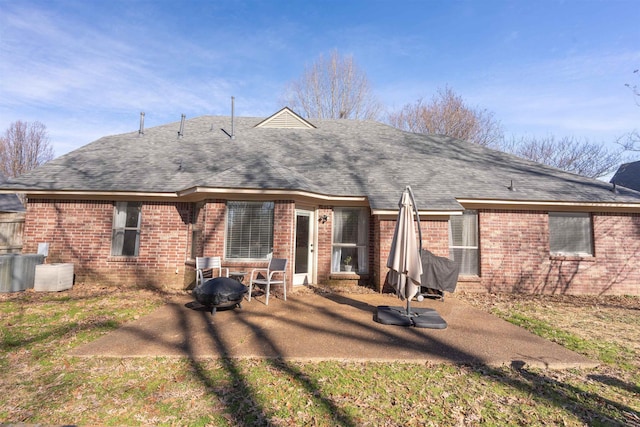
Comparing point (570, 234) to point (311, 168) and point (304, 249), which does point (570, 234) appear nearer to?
point (304, 249)

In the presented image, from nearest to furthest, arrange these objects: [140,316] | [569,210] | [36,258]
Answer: [140,316] → [36,258] → [569,210]

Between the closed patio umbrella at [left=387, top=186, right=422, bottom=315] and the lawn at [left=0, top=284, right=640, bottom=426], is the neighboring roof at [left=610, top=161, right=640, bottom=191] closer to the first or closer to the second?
the lawn at [left=0, top=284, right=640, bottom=426]

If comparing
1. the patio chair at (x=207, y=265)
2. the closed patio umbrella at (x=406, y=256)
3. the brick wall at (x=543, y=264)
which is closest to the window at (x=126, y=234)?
the patio chair at (x=207, y=265)

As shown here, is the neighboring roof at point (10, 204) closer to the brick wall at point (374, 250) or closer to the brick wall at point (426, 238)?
the brick wall at point (374, 250)

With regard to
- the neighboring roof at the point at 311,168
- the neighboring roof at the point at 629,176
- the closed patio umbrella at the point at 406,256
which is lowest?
the closed patio umbrella at the point at 406,256

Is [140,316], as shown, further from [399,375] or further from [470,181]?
[470,181]

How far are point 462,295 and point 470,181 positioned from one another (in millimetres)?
3839

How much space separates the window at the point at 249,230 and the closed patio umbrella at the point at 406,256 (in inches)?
156

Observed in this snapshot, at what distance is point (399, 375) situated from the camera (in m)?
3.89

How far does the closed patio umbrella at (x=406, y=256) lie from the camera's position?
5.61 m

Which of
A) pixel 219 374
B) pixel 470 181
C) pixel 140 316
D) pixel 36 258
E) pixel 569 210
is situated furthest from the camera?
pixel 470 181

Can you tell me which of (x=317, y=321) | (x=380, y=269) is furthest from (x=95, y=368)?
(x=380, y=269)

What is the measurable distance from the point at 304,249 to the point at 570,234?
825cm

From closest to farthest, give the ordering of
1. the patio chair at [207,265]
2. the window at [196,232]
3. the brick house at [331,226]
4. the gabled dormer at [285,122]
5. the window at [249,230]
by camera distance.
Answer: the patio chair at [207,265]
the window at [249,230]
the brick house at [331,226]
the window at [196,232]
the gabled dormer at [285,122]
